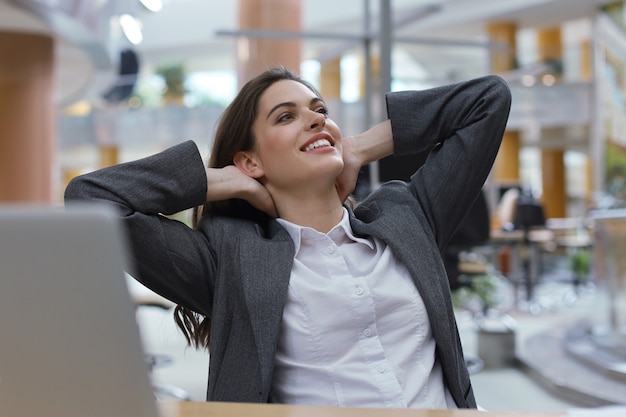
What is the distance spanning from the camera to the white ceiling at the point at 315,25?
12836mm

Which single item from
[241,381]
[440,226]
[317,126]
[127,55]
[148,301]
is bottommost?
[148,301]

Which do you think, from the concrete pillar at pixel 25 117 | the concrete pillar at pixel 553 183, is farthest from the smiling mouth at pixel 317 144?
the concrete pillar at pixel 553 183

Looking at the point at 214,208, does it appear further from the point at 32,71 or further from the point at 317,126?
the point at 32,71

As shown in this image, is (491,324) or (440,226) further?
(491,324)

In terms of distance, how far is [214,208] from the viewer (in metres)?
1.76

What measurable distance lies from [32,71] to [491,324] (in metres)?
6.63

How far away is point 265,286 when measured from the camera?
1465mm

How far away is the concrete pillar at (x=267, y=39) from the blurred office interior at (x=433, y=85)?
0.07 ft

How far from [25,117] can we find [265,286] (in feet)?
32.8

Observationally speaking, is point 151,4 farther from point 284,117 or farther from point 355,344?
point 355,344

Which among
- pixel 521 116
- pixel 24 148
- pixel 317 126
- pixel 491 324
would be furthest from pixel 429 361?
pixel 521 116

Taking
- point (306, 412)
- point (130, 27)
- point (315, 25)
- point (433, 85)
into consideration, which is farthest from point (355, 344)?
point (315, 25)

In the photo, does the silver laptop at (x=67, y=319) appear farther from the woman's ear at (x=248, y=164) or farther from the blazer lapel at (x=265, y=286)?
the woman's ear at (x=248, y=164)

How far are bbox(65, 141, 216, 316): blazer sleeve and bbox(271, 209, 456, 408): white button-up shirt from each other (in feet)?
0.59
